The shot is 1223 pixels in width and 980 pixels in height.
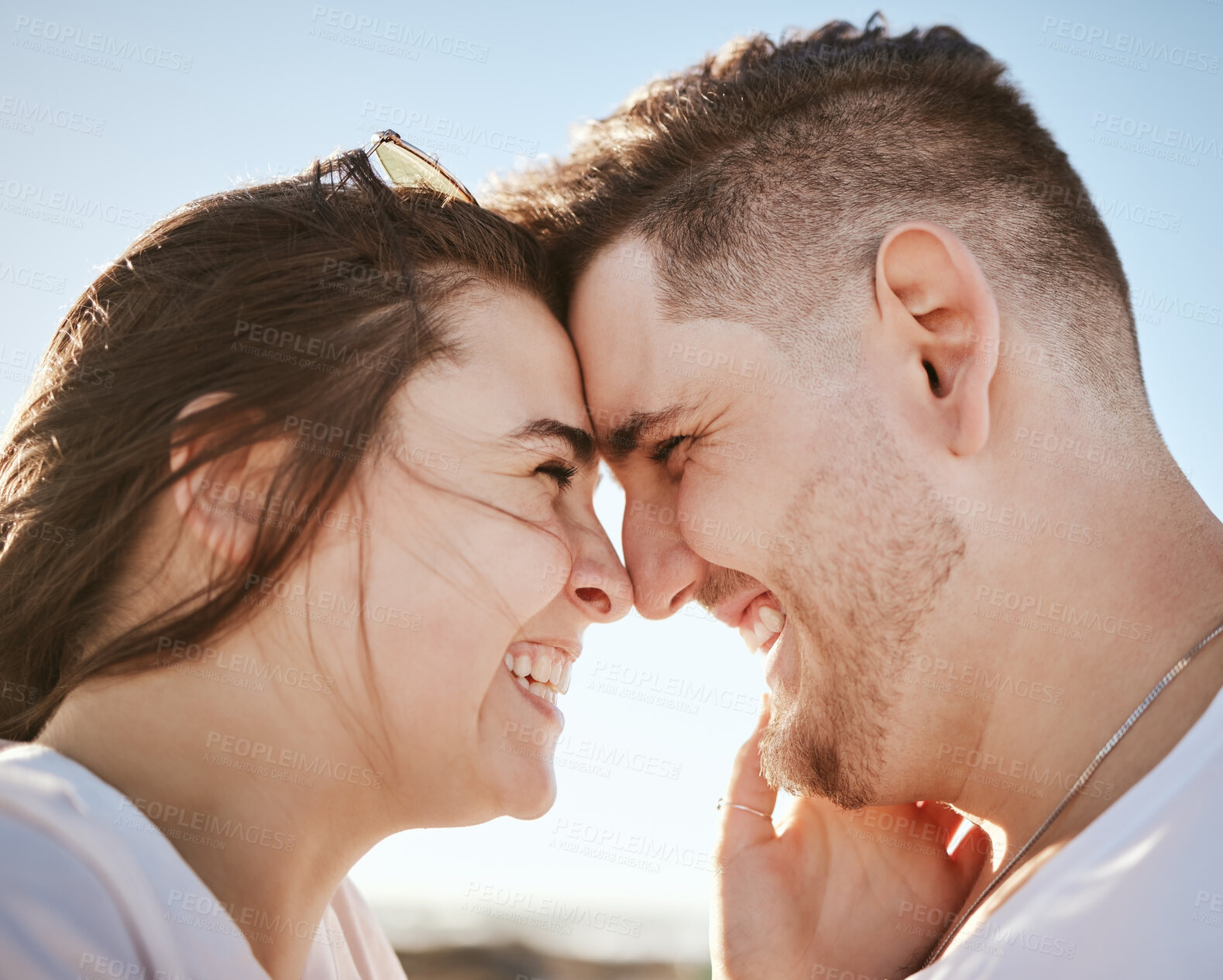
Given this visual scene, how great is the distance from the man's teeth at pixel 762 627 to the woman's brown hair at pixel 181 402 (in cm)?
147

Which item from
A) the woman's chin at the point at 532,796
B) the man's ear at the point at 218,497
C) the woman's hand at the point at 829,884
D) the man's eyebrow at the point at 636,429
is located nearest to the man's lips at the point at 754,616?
the woman's hand at the point at 829,884

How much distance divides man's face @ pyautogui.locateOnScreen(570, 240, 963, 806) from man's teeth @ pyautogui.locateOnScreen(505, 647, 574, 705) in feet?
1.44

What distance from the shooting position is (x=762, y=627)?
10.9 feet

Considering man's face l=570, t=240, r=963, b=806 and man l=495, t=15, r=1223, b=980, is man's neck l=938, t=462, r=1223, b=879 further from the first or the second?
man's face l=570, t=240, r=963, b=806

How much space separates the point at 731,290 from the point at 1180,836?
6.39 feet

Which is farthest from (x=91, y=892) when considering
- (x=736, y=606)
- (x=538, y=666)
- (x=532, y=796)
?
(x=736, y=606)

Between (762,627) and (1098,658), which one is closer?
(1098,658)

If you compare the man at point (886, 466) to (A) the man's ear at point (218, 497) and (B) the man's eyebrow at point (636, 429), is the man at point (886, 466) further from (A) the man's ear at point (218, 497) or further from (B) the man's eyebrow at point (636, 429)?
(A) the man's ear at point (218, 497)

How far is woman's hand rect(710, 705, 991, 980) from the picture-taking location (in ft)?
10.2

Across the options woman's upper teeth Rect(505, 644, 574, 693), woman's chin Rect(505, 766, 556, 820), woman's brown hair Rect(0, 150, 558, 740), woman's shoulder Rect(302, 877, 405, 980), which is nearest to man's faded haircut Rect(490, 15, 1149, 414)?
woman's brown hair Rect(0, 150, 558, 740)

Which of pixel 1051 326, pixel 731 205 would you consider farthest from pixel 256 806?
pixel 1051 326

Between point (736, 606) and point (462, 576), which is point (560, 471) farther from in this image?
point (736, 606)

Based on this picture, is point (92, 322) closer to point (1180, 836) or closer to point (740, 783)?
point (740, 783)

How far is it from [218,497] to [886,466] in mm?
1978
